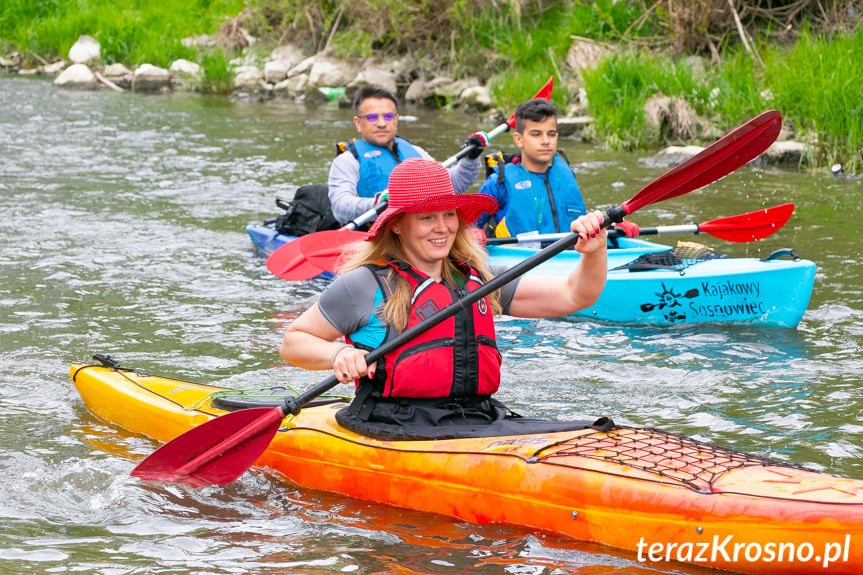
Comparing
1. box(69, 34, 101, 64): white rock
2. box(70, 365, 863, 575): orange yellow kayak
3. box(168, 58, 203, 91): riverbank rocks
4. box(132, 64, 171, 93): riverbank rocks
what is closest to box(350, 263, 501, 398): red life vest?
box(70, 365, 863, 575): orange yellow kayak

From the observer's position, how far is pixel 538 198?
6633 mm

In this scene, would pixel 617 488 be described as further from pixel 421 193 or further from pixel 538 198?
pixel 538 198

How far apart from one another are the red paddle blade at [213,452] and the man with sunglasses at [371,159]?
3126mm

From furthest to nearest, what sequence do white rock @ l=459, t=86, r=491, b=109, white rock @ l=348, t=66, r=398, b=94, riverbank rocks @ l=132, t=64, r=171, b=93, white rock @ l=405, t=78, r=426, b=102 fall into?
riverbank rocks @ l=132, t=64, r=171, b=93 < white rock @ l=348, t=66, r=398, b=94 < white rock @ l=405, t=78, r=426, b=102 < white rock @ l=459, t=86, r=491, b=109

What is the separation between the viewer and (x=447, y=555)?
328 centimetres

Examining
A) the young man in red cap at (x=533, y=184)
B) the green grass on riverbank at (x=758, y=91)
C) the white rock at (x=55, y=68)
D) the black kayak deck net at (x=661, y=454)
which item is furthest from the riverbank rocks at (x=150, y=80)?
the black kayak deck net at (x=661, y=454)

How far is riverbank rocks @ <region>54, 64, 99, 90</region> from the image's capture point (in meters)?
18.1

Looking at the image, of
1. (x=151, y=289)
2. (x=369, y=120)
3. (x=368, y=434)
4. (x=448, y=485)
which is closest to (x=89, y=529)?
(x=368, y=434)

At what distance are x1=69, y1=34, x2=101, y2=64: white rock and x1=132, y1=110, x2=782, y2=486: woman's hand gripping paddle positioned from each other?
1747cm

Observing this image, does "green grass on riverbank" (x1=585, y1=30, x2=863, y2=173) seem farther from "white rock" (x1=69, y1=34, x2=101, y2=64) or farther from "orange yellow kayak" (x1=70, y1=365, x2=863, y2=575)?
"white rock" (x1=69, y1=34, x2=101, y2=64)

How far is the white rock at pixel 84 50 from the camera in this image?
19906 millimetres

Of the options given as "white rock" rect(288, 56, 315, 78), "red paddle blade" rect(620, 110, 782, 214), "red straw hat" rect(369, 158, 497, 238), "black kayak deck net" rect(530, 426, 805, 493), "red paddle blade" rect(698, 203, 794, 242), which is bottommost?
"black kayak deck net" rect(530, 426, 805, 493)

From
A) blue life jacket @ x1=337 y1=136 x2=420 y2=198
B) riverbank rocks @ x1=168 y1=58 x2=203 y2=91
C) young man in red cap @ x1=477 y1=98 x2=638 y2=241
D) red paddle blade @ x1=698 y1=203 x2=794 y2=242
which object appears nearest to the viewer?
red paddle blade @ x1=698 y1=203 x2=794 y2=242

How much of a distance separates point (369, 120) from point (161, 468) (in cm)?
359
